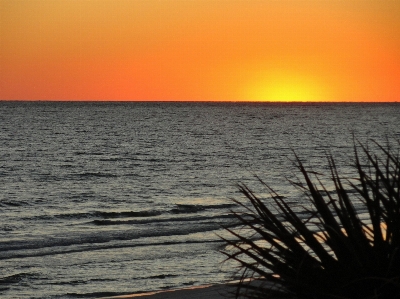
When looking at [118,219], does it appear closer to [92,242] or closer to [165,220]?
[165,220]

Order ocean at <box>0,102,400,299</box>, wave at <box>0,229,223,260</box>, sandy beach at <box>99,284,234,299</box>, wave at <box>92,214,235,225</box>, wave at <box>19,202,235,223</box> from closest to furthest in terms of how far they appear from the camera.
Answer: sandy beach at <box>99,284,234,299</box> → ocean at <box>0,102,400,299</box> → wave at <box>0,229,223,260</box> → wave at <box>92,214,235,225</box> → wave at <box>19,202,235,223</box>

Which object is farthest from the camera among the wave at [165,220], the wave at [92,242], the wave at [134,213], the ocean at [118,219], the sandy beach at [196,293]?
the wave at [134,213]

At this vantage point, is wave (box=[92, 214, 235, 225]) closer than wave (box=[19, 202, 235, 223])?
Yes

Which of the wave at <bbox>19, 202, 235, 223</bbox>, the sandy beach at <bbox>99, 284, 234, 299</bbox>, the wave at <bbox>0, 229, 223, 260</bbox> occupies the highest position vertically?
the sandy beach at <bbox>99, 284, 234, 299</bbox>

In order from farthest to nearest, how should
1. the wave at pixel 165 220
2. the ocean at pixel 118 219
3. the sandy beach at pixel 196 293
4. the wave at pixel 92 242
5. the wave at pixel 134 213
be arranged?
the wave at pixel 134 213, the wave at pixel 165 220, the wave at pixel 92 242, the ocean at pixel 118 219, the sandy beach at pixel 196 293

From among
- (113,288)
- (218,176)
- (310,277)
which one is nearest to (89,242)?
(113,288)

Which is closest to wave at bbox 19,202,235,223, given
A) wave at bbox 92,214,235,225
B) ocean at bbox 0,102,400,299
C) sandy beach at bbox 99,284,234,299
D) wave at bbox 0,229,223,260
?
ocean at bbox 0,102,400,299

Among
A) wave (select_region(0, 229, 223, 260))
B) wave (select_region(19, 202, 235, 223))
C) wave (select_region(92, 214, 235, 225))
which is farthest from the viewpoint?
wave (select_region(19, 202, 235, 223))

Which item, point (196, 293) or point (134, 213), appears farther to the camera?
point (134, 213)

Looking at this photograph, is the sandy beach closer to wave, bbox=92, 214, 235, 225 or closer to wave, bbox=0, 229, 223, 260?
wave, bbox=0, 229, 223, 260

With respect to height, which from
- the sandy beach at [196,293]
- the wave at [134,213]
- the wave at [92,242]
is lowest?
the wave at [134,213]

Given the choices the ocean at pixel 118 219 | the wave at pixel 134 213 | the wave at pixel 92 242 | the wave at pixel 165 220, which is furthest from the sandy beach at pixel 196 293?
the wave at pixel 134 213

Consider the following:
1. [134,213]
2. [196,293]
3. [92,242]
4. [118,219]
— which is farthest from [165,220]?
[196,293]

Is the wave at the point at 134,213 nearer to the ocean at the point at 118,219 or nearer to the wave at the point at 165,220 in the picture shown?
the ocean at the point at 118,219
